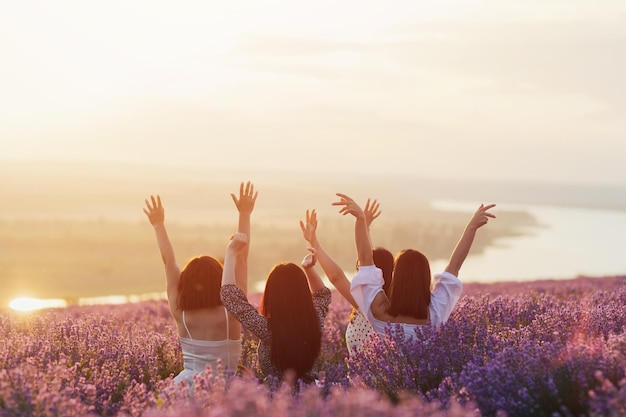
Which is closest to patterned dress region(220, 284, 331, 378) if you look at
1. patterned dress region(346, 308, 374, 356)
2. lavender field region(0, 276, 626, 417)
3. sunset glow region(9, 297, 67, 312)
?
lavender field region(0, 276, 626, 417)

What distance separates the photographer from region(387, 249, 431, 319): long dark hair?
4.71 m

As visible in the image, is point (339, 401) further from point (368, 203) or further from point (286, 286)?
point (368, 203)

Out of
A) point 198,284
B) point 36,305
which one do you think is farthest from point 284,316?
point 36,305

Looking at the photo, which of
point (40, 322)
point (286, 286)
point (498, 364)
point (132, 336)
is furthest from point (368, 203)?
point (40, 322)

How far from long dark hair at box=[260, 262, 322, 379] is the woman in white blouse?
16.9 inches

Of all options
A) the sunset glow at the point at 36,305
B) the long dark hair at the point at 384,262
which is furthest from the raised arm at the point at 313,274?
the sunset glow at the point at 36,305

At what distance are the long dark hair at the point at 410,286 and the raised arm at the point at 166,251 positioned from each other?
1.52 m

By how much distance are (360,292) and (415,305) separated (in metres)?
0.41

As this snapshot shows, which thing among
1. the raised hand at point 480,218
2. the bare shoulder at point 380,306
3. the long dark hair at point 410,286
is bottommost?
the bare shoulder at point 380,306

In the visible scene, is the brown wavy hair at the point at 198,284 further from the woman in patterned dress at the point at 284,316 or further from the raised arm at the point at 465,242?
the raised arm at the point at 465,242

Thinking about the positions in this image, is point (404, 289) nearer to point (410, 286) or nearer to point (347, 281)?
point (410, 286)

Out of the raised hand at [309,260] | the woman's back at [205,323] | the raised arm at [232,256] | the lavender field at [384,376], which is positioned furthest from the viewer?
the raised hand at [309,260]

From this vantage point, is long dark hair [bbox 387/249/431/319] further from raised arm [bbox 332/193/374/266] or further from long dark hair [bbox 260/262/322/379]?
long dark hair [bbox 260/262/322/379]

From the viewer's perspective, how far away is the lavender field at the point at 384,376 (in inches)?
109
